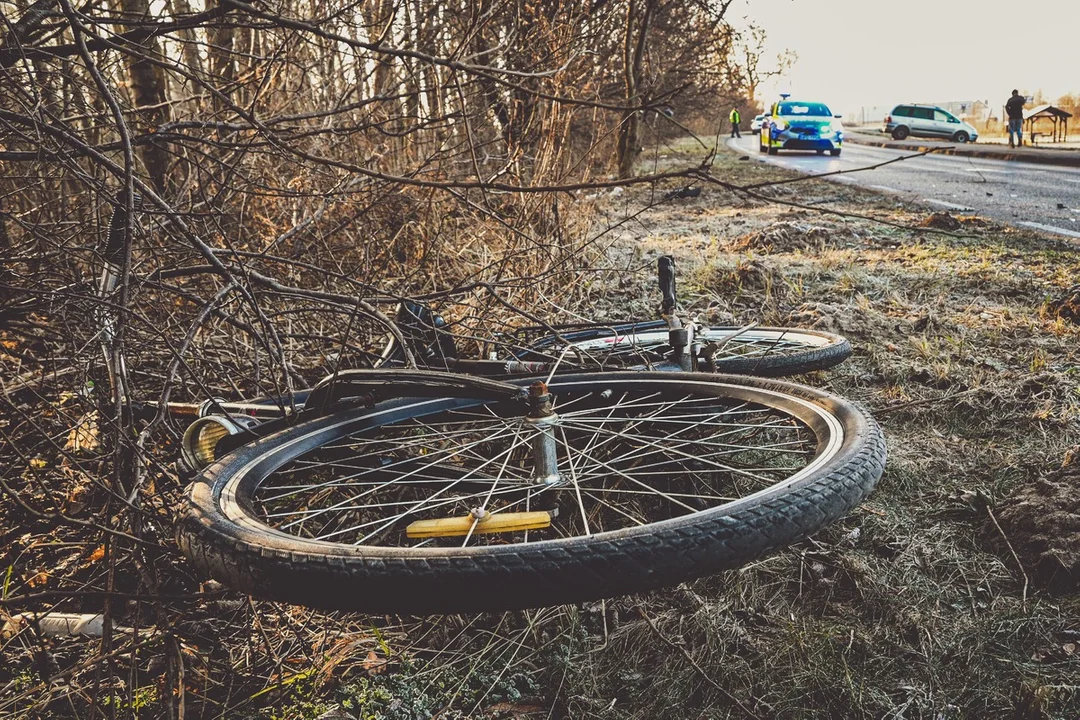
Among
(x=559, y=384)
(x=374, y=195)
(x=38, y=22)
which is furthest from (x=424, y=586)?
(x=374, y=195)

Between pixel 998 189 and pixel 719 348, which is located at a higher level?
pixel 998 189

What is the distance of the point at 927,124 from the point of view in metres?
34.1

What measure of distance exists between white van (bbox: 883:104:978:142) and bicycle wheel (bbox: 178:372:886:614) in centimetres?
3488

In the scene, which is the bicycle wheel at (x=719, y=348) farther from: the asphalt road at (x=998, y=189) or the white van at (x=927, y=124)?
the white van at (x=927, y=124)

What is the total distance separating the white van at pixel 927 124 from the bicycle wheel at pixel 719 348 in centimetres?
3358

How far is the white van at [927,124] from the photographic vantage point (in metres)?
32.5


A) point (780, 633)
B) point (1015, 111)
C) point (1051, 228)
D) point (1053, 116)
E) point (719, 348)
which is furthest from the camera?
point (1053, 116)

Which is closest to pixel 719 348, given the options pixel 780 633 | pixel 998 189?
pixel 780 633

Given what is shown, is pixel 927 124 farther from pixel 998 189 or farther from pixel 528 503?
pixel 528 503

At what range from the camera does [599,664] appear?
193cm

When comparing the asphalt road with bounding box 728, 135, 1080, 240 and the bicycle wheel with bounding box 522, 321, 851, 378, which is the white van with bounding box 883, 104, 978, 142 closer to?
the asphalt road with bounding box 728, 135, 1080, 240

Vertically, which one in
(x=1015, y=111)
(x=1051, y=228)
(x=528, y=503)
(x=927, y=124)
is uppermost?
(x=927, y=124)

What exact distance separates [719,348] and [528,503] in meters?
1.48

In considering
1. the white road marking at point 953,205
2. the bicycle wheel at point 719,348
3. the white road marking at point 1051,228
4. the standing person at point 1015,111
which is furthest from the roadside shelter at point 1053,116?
the bicycle wheel at point 719,348
